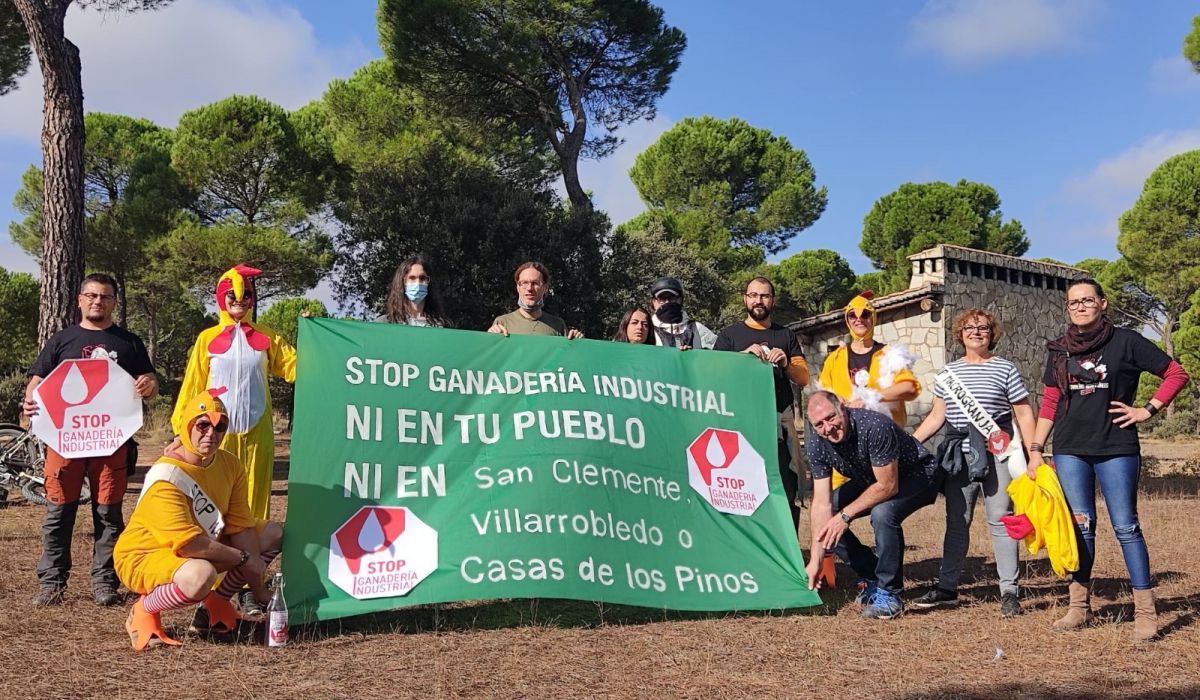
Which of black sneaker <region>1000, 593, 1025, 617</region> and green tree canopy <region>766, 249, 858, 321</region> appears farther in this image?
green tree canopy <region>766, 249, 858, 321</region>

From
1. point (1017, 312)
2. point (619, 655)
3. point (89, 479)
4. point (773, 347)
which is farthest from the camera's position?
point (1017, 312)

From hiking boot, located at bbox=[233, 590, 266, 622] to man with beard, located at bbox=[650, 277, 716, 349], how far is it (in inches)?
109

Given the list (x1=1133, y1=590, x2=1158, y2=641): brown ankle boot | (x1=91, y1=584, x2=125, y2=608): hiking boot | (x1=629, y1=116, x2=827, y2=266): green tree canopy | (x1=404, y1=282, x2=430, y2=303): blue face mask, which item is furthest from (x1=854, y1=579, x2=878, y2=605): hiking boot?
(x1=629, y1=116, x2=827, y2=266): green tree canopy

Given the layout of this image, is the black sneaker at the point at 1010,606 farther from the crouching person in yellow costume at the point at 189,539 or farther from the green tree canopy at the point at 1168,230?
the green tree canopy at the point at 1168,230

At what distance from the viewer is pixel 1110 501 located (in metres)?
5.05

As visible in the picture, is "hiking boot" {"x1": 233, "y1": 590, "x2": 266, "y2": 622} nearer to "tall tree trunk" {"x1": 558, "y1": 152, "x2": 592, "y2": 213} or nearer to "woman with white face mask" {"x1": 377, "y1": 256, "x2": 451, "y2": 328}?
"woman with white face mask" {"x1": 377, "y1": 256, "x2": 451, "y2": 328}

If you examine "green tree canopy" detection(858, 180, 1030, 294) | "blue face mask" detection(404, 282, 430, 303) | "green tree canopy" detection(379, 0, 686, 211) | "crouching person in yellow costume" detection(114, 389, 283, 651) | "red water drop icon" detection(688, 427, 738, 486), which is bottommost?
"crouching person in yellow costume" detection(114, 389, 283, 651)

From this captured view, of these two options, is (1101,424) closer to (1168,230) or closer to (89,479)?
(89,479)

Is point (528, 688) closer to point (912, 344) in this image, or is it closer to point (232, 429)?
point (232, 429)

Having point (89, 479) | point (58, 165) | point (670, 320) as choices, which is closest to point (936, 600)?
point (670, 320)

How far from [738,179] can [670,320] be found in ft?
126

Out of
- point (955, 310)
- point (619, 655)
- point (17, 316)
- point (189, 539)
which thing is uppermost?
point (17, 316)

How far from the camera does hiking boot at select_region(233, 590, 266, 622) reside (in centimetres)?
502

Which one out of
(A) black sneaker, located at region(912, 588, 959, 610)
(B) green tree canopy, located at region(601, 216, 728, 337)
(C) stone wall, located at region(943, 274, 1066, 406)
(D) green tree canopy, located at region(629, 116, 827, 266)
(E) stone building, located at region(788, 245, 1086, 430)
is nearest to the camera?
(A) black sneaker, located at region(912, 588, 959, 610)
